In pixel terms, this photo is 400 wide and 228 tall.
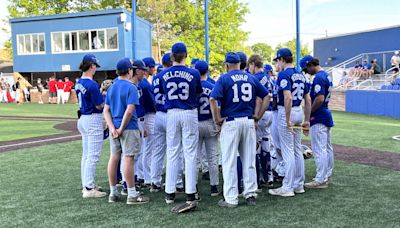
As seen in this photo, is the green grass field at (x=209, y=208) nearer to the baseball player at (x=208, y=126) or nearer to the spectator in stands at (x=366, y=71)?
the baseball player at (x=208, y=126)

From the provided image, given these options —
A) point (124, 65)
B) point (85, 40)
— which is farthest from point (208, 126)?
point (85, 40)

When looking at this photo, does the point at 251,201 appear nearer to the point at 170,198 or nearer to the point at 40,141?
the point at 170,198

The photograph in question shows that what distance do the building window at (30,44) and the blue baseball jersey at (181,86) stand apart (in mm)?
32347

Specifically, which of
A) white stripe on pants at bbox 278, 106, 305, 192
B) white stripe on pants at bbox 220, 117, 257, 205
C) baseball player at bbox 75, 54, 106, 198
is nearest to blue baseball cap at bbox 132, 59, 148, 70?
baseball player at bbox 75, 54, 106, 198

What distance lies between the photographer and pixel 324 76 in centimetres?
655

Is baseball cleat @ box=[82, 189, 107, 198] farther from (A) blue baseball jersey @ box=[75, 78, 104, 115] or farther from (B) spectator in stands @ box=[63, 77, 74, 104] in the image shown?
(B) spectator in stands @ box=[63, 77, 74, 104]

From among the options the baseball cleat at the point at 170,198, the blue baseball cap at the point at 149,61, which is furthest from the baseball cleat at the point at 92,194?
the blue baseball cap at the point at 149,61

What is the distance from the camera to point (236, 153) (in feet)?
18.7

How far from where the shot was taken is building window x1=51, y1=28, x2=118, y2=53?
33.1 metres

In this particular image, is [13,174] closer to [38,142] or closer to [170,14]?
[38,142]

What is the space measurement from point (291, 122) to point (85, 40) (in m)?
30.4

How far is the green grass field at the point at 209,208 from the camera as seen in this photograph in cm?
504

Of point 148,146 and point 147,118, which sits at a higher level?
point 147,118

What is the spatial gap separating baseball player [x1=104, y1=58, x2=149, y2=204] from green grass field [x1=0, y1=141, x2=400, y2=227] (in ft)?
1.36
